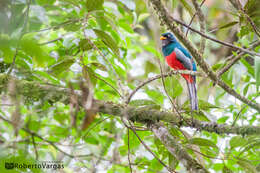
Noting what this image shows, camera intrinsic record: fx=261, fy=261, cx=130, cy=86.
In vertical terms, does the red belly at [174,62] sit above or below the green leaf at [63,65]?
above

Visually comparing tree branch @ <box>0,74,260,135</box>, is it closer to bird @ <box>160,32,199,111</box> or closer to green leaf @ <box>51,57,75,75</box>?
green leaf @ <box>51,57,75,75</box>

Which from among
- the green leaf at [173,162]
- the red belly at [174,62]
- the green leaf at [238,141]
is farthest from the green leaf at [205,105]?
the red belly at [174,62]

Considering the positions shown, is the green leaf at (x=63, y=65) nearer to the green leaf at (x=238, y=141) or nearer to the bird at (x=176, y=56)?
the green leaf at (x=238, y=141)

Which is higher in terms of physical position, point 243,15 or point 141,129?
point 243,15

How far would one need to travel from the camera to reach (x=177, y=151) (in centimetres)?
152

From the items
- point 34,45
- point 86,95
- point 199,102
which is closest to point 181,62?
point 199,102

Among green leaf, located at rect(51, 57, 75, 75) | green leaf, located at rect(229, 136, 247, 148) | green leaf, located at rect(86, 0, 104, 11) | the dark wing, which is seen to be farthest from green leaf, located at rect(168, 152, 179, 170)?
the dark wing

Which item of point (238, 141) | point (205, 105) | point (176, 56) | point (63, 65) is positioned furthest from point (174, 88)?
point (176, 56)

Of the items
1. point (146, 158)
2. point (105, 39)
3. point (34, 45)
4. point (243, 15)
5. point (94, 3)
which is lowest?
point (146, 158)

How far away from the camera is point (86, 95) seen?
142 cm

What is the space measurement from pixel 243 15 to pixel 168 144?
3.09 ft

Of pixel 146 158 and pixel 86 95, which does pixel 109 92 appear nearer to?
pixel 146 158

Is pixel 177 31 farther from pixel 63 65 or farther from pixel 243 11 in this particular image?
pixel 63 65

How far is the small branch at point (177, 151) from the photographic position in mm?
1415
